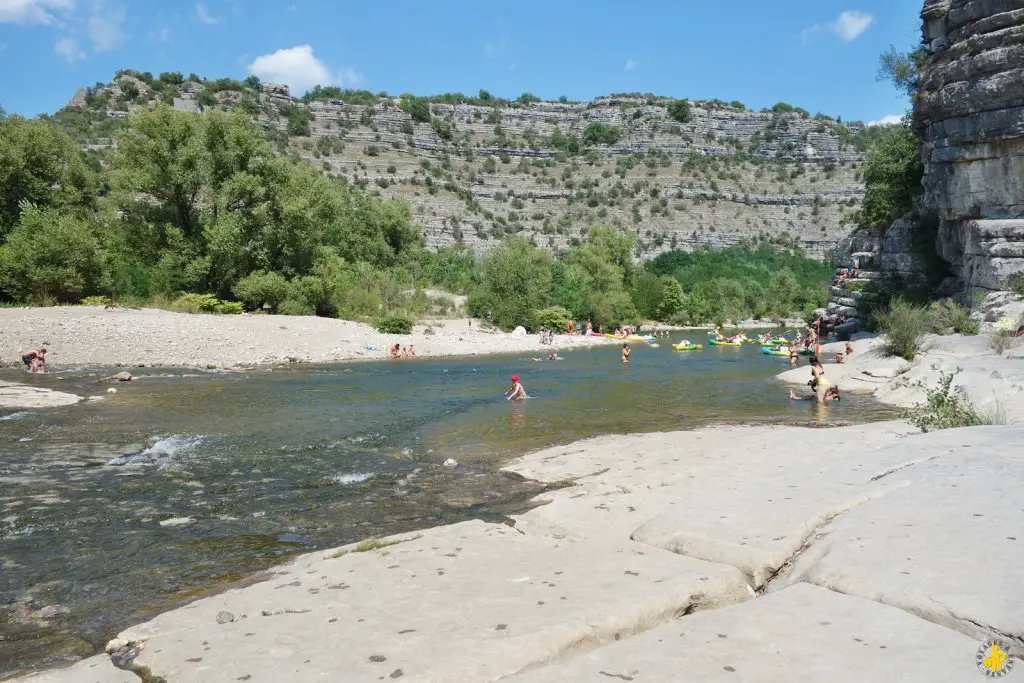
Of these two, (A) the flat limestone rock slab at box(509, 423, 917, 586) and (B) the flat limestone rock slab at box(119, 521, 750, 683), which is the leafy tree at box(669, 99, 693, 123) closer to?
(A) the flat limestone rock slab at box(509, 423, 917, 586)

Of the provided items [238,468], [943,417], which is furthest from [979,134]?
[238,468]

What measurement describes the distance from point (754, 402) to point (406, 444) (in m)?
11.5

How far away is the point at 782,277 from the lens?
91.5 meters

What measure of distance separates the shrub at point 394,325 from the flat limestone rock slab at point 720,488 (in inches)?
1306

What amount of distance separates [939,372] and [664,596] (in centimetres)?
1832

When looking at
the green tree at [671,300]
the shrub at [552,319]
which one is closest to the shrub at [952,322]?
the shrub at [552,319]

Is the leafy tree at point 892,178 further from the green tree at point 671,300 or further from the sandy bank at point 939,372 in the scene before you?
the green tree at point 671,300

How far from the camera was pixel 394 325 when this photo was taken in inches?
1756

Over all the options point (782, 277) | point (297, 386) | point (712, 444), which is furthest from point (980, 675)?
point (782, 277)

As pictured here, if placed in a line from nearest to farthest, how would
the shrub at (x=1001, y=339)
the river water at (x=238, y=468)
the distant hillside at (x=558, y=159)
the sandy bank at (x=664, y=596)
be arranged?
the sandy bank at (x=664, y=596), the river water at (x=238, y=468), the shrub at (x=1001, y=339), the distant hillside at (x=558, y=159)

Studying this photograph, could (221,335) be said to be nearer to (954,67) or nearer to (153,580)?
(153,580)

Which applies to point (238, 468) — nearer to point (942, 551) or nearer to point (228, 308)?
point (942, 551)

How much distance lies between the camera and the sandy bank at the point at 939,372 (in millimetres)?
14281

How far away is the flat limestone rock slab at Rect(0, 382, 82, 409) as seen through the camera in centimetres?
1708
